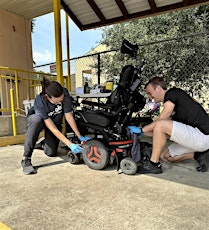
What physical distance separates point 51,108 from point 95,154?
32.5 inches

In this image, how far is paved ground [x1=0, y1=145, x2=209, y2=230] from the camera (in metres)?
1.45

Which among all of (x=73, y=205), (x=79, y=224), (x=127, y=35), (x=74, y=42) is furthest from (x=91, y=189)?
(x=127, y=35)

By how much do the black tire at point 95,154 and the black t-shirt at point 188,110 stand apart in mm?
863

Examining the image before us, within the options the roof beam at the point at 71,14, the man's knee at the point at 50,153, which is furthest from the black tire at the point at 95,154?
the roof beam at the point at 71,14

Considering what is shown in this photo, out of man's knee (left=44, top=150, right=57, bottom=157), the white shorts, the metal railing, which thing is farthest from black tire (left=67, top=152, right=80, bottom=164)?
the metal railing

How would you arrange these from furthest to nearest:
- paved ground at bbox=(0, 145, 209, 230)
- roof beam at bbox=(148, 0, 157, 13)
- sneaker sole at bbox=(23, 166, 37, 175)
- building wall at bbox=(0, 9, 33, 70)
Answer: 1. building wall at bbox=(0, 9, 33, 70)
2. roof beam at bbox=(148, 0, 157, 13)
3. sneaker sole at bbox=(23, 166, 37, 175)
4. paved ground at bbox=(0, 145, 209, 230)

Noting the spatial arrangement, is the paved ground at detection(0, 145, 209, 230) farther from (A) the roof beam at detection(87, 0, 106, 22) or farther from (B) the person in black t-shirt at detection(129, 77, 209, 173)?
(A) the roof beam at detection(87, 0, 106, 22)

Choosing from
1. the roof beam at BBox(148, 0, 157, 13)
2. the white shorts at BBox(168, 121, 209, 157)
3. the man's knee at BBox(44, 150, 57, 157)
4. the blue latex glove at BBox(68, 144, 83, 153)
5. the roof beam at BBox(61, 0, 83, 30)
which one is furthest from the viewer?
the roof beam at BBox(61, 0, 83, 30)

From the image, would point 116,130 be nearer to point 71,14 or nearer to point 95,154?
point 95,154

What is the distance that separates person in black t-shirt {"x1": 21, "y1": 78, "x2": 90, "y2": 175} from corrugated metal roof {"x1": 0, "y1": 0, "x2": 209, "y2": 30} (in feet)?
9.26

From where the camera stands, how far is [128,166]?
7.61ft

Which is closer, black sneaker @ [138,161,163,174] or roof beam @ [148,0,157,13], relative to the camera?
black sneaker @ [138,161,163,174]

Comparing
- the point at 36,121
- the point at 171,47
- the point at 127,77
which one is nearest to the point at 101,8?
the point at 171,47

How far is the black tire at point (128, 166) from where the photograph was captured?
90.0 inches
